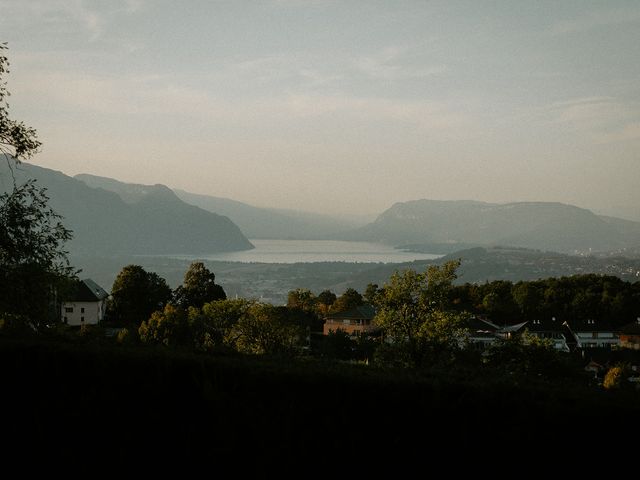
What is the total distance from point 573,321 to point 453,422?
9480 cm

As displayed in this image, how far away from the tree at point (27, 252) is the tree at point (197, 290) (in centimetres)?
5037

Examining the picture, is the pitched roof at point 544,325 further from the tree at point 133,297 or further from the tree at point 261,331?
the tree at point 261,331

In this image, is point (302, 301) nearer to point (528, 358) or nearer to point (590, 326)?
point (590, 326)

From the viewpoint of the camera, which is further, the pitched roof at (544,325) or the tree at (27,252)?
the pitched roof at (544,325)

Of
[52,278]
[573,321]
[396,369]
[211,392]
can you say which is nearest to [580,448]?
[396,369]

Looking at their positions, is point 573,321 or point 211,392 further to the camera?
point 573,321

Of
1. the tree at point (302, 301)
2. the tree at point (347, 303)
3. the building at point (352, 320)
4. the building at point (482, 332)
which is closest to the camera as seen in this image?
the building at point (482, 332)

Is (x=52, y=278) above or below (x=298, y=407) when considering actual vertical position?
above

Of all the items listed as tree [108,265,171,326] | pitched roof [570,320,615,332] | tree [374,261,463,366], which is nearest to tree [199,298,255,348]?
tree [374,261,463,366]

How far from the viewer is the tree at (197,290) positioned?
6912cm

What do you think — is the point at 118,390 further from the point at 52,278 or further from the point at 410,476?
the point at 52,278

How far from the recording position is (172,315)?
44500 millimetres

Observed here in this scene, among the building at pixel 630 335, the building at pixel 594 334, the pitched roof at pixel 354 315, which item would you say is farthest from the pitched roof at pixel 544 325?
the pitched roof at pixel 354 315

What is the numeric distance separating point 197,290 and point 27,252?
2053 inches
